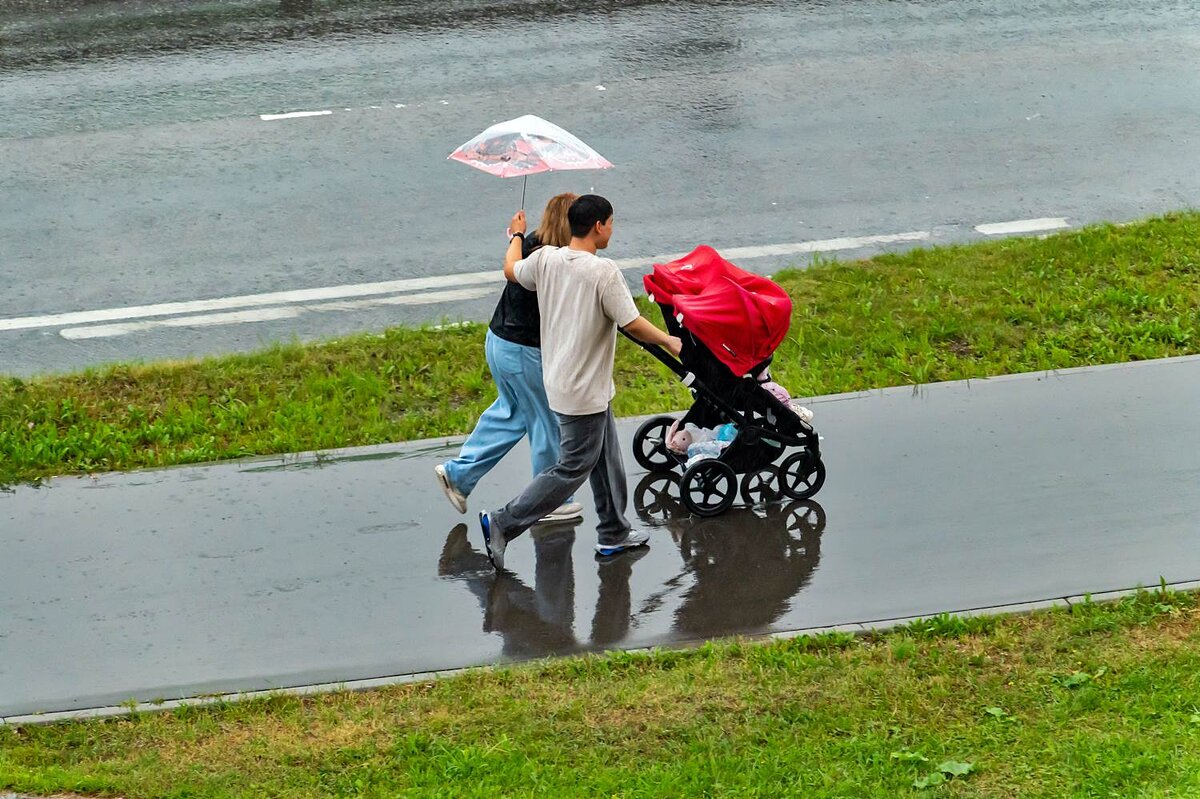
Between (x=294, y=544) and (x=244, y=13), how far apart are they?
28.7 feet

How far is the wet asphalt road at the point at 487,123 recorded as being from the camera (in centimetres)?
981

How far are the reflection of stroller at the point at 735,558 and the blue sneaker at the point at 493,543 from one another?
716 mm

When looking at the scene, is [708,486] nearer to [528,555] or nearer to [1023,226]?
[528,555]

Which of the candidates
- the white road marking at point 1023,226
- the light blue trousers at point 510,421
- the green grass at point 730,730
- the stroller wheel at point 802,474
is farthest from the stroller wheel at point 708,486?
the white road marking at point 1023,226

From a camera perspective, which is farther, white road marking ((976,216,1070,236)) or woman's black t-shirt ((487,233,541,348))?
white road marking ((976,216,1070,236))

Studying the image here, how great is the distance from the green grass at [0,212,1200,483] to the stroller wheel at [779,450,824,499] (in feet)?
3.62

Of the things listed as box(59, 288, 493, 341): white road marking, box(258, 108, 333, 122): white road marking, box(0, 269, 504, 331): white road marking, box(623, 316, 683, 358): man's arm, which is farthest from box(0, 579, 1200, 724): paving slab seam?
box(258, 108, 333, 122): white road marking

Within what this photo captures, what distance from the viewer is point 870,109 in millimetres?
12086

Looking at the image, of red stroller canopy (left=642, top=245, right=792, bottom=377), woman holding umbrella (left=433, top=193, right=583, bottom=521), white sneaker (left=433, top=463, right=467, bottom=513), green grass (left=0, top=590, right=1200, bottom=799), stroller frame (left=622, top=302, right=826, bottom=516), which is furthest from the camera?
white sneaker (left=433, top=463, right=467, bottom=513)

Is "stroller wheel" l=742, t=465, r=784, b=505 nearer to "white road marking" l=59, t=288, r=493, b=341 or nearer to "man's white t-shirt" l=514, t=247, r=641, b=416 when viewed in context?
"man's white t-shirt" l=514, t=247, r=641, b=416

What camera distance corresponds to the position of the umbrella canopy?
21.7ft

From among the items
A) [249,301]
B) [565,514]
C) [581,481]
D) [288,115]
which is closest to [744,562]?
[581,481]

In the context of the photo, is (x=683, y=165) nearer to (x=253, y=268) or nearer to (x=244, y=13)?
(x=253, y=268)

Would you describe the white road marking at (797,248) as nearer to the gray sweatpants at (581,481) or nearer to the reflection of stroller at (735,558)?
the reflection of stroller at (735,558)
